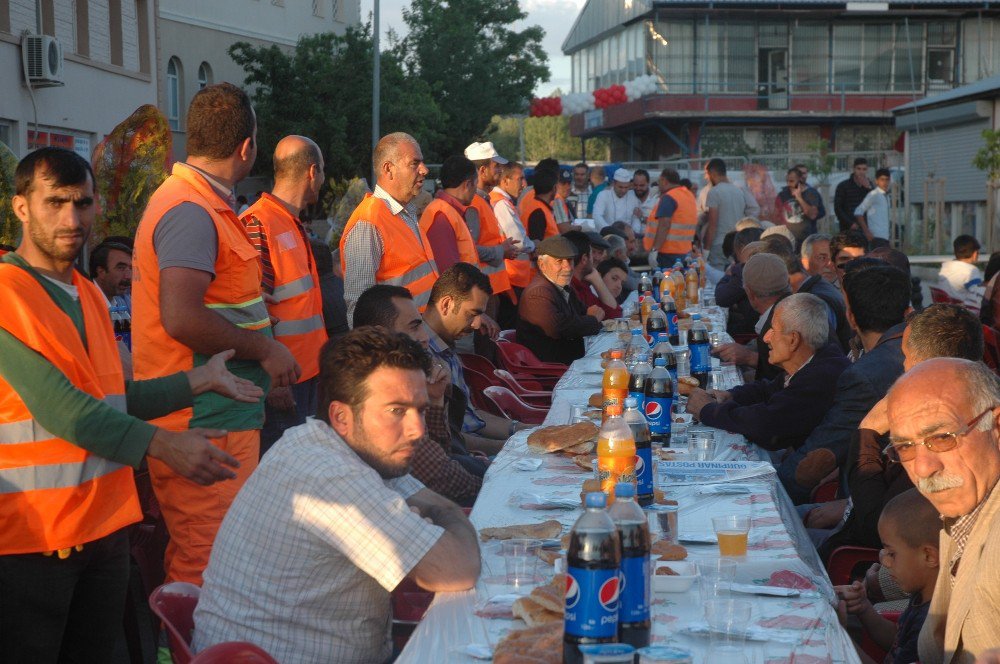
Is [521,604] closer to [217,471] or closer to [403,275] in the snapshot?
[217,471]

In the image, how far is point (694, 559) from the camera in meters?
3.57

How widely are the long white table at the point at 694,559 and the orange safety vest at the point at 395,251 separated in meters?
1.87

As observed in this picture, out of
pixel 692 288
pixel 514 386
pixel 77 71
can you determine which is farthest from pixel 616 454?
pixel 77 71

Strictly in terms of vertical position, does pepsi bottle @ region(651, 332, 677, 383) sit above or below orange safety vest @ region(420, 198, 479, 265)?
below

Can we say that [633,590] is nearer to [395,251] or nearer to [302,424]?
[302,424]

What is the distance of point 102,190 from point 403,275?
391cm

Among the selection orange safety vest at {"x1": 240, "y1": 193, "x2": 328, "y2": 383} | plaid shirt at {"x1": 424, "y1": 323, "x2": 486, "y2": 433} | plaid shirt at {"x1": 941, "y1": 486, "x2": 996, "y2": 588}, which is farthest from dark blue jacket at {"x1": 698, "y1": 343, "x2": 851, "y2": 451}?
plaid shirt at {"x1": 941, "y1": 486, "x2": 996, "y2": 588}

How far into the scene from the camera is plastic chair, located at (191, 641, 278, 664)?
8.98 ft

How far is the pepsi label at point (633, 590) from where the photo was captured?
8.95 ft

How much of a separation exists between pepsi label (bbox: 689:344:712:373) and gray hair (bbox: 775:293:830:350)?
1.18 meters

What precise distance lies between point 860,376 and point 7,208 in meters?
4.71

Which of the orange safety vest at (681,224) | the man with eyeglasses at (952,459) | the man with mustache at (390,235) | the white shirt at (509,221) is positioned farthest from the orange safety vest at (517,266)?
the man with eyeglasses at (952,459)

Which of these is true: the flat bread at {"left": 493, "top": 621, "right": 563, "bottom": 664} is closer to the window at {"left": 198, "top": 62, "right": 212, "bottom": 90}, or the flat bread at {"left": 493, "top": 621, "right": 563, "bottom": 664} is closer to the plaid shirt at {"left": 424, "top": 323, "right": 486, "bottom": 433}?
the plaid shirt at {"left": 424, "top": 323, "right": 486, "bottom": 433}

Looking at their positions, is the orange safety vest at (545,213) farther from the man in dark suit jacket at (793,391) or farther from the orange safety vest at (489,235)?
the man in dark suit jacket at (793,391)
